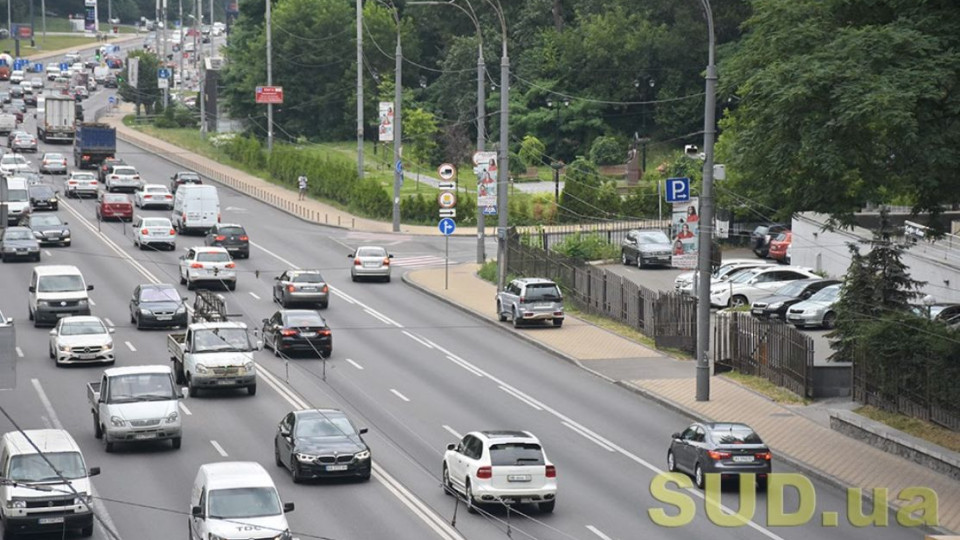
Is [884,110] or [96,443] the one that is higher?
[884,110]

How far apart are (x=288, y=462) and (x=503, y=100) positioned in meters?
26.8

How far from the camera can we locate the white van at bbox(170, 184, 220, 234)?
2781 inches

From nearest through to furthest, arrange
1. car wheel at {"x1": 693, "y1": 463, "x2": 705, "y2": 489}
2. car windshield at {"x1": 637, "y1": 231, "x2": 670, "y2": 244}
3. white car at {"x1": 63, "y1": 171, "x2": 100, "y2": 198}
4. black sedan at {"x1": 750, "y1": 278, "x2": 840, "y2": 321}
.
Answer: car wheel at {"x1": 693, "y1": 463, "x2": 705, "y2": 489}, black sedan at {"x1": 750, "y1": 278, "x2": 840, "y2": 321}, car windshield at {"x1": 637, "y1": 231, "x2": 670, "y2": 244}, white car at {"x1": 63, "y1": 171, "x2": 100, "y2": 198}

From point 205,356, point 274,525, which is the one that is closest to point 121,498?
point 274,525

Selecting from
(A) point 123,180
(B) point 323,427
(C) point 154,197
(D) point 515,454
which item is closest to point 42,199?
(C) point 154,197

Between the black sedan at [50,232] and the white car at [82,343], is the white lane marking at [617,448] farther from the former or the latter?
the black sedan at [50,232]

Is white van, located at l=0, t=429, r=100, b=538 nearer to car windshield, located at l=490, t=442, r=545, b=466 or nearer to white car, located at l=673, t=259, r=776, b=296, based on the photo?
car windshield, located at l=490, t=442, r=545, b=466

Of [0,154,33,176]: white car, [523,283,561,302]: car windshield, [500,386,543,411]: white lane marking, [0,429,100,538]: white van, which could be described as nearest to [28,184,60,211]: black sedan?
[0,154,33,176]: white car

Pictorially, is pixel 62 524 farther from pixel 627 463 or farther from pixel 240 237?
pixel 240 237

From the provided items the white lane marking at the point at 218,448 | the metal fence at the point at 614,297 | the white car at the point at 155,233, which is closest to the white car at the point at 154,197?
the white car at the point at 155,233

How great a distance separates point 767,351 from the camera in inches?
1725

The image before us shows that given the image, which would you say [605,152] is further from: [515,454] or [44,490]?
[44,490]

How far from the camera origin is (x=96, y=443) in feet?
116

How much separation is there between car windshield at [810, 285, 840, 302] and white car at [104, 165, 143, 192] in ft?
142
